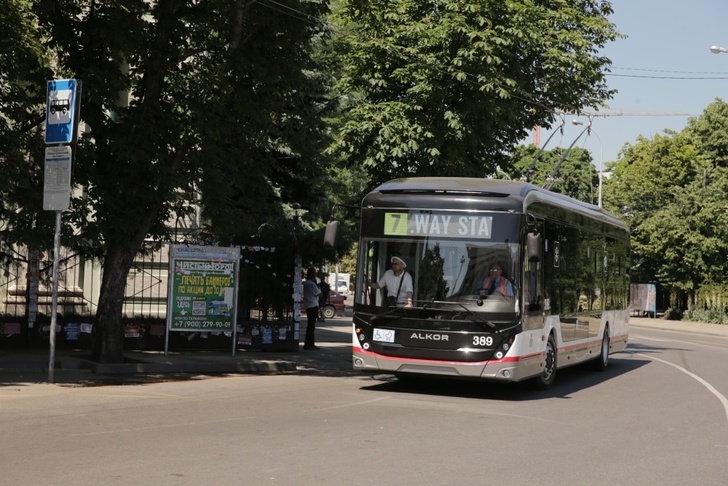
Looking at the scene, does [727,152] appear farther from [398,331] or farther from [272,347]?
[398,331]

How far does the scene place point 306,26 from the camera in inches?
706

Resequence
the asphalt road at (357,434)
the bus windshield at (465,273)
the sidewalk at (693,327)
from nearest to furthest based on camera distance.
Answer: the asphalt road at (357,434) → the bus windshield at (465,273) → the sidewalk at (693,327)

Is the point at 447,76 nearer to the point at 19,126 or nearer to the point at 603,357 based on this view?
the point at 603,357

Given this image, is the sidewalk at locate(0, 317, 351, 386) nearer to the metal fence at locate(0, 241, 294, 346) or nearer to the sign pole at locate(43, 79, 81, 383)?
the metal fence at locate(0, 241, 294, 346)

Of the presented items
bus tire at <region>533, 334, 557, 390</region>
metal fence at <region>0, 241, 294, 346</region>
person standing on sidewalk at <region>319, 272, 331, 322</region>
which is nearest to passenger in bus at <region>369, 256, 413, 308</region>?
bus tire at <region>533, 334, 557, 390</region>

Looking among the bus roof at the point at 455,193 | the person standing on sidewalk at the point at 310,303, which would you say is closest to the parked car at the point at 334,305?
the person standing on sidewalk at the point at 310,303

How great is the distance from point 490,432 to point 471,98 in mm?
11232

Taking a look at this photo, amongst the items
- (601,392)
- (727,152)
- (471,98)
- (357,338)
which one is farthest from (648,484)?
(727,152)

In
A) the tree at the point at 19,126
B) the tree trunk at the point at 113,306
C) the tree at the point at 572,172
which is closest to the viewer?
the tree at the point at 19,126

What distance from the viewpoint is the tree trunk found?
16734mm

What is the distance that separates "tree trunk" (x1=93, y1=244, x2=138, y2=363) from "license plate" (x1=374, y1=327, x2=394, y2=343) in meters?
4.80

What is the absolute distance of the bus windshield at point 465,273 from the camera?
1396 centimetres

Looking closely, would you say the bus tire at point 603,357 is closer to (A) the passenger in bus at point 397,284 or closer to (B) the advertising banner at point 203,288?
(B) the advertising banner at point 203,288

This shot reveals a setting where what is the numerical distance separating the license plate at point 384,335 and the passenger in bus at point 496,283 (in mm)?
1408
